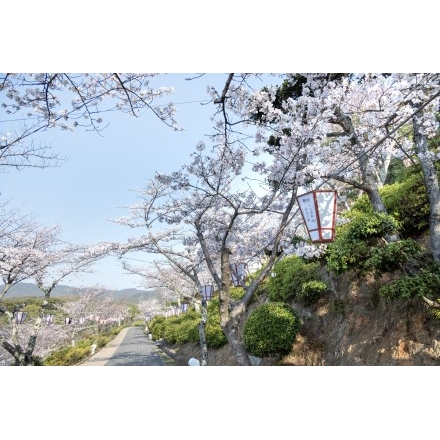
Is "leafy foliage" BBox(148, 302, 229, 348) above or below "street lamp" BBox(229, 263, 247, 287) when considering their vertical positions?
below

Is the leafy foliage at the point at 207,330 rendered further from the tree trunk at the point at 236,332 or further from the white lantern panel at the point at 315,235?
the white lantern panel at the point at 315,235

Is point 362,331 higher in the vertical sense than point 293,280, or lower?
lower

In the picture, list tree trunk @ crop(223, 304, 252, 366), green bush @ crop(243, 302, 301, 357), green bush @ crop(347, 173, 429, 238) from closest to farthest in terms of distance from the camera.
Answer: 1. tree trunk @ crop(223, 304, 252, 366)
2. green bush @ crop(347, 173, 429, 238)
3. green bush @ crop(243, 302, 301, 357)

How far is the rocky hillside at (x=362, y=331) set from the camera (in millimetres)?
2584

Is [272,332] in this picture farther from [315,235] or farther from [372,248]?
[315,235]

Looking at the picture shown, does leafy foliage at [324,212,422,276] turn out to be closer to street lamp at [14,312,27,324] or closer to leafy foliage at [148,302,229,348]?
leafy foliage at [148,302,229,348]

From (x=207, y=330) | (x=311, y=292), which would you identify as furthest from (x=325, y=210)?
(x=207, y=330)

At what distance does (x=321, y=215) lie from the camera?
2.03 m

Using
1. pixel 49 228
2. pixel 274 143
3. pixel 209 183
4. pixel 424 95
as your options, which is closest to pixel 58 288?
pixel 49 228

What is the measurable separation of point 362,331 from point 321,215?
1.78m

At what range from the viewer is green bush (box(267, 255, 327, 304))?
425 centimetres

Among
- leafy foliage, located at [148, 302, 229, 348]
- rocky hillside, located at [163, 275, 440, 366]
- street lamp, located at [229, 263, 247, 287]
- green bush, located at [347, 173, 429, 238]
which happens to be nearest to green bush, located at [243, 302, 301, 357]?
rocky hillside, located at [163, 275, 440, 366]

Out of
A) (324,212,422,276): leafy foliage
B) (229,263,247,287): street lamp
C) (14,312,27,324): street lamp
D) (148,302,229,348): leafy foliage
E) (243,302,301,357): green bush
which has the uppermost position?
(324,212,422,276): leafy foliage

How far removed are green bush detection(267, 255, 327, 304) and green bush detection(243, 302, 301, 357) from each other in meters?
0.40
